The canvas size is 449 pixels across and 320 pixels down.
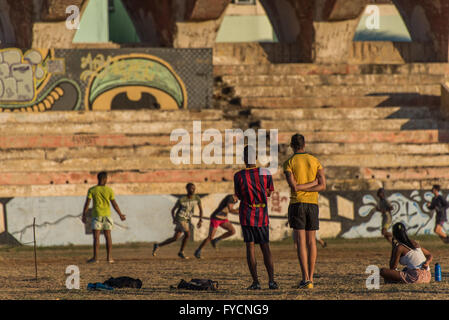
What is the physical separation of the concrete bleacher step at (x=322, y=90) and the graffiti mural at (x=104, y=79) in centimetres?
182

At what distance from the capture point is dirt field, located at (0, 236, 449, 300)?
42.1 ft

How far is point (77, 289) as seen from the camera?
13773 mm

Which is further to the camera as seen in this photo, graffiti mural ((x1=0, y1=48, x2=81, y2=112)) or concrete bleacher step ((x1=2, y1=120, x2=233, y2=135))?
graffiti mural ((x1=0, y1=48, x2=81, y2=112))

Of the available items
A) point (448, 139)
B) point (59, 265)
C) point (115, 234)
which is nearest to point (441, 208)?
point (448, 139)

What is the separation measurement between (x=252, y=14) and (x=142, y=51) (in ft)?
68.0

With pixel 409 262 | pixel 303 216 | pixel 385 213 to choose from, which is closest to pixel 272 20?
pixel 385 213

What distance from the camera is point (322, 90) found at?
31.5m

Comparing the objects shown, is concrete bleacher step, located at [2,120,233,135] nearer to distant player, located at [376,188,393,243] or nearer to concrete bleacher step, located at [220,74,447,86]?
concrete bleacher step, located at [220,74,447,86]

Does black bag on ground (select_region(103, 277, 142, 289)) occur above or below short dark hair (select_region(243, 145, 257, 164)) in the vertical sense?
below

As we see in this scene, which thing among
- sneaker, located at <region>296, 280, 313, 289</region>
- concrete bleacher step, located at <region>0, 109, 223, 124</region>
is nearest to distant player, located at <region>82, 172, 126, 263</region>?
sneaker, located at <region>296, 280, 313, 289</region>

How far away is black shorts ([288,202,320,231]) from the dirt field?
91 cm

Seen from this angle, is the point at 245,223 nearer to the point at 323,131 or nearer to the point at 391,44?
the point at 323,131
